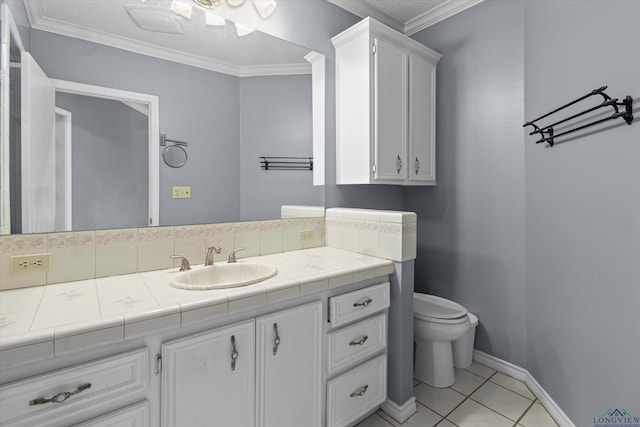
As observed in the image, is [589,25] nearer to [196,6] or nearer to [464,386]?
[196,6]

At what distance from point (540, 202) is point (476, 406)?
125cm

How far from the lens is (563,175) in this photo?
5.32ft

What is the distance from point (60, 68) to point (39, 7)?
0.77ft

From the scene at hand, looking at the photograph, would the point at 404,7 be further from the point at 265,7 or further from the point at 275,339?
the point at 275,339

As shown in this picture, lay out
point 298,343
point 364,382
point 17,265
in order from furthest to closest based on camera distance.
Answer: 1. point 364,382
2. point 298,343
3. point 17,265

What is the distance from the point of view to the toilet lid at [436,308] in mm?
1940

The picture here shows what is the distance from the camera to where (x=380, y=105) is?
80.7 inches

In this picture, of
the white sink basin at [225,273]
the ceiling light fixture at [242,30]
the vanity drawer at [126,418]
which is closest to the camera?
the vanity drawer at [126,418]

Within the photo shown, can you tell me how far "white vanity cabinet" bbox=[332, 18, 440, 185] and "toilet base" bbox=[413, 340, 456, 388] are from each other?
43.9 inches

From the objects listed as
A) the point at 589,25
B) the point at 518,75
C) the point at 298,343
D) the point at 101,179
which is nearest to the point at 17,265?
the point at 101,179

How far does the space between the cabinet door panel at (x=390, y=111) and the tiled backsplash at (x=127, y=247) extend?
0.81 meters

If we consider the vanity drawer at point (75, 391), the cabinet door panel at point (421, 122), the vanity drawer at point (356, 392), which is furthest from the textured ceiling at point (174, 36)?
the vanity drawer at point (356, 392)

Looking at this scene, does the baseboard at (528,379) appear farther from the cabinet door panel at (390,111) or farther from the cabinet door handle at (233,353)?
the cabinet door handle at (233,353)

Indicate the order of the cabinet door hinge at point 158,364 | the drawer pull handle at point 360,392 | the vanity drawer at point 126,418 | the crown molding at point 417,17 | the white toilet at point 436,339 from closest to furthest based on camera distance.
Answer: the vanity drawer at point 126,418
the cabinet door hinge at point 158,364
the drawer pull handle at point 360,392
the white toilet at point 436,339
the crown molding at point 417,17
